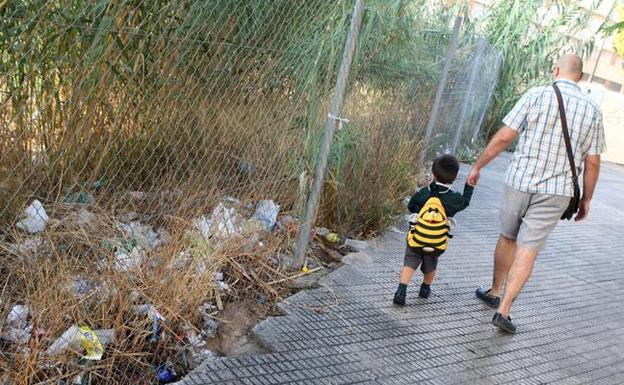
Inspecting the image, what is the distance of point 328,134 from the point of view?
4484 mm

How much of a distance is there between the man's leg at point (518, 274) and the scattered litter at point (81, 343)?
2791 millimetres

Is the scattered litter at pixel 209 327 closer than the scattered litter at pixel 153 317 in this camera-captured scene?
No

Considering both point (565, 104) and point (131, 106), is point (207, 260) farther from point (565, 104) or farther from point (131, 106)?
point (565, 104)

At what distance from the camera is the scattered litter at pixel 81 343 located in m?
2.88

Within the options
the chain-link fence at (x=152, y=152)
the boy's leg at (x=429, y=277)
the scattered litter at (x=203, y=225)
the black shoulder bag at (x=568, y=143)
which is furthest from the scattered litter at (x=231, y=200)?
the black shoulder bag at (x=568, y=143)

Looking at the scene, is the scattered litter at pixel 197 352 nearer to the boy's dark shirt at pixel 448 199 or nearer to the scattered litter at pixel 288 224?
the scattered litter at pixel 288 224

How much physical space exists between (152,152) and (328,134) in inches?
49.0

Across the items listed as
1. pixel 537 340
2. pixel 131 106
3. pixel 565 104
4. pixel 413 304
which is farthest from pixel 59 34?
pixel 537 340

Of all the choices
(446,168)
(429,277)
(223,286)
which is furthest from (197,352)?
(446,168)

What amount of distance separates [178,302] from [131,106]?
1224 millimetres

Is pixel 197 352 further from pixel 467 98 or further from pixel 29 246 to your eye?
pixel 467 98

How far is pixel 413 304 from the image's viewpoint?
4562 mm

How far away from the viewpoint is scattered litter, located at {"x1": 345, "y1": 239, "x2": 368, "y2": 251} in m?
5.42

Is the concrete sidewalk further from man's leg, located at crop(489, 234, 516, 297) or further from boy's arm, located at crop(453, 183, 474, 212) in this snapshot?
boy's arm, located at crop(453, 183, 474, 212)
